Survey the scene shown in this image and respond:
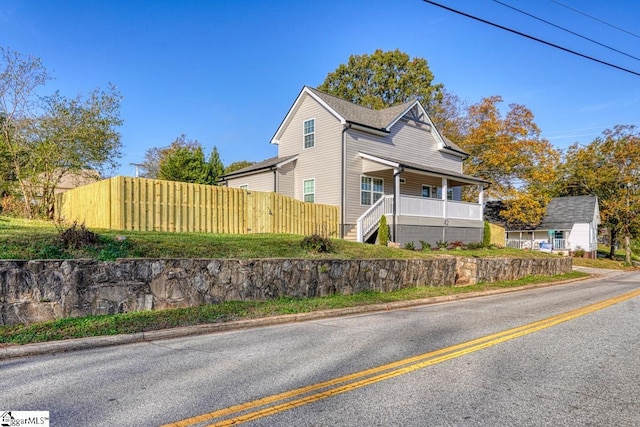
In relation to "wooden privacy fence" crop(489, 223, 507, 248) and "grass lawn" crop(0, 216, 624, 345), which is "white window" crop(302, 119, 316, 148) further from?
Result: "wooden privacy fence" crop(489, 223, 507, 248)

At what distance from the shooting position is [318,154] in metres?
22.4

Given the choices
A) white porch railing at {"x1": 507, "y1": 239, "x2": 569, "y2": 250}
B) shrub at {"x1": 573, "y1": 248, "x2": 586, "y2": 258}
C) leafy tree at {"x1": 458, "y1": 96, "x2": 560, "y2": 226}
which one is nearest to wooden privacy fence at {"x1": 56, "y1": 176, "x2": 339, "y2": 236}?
leafy tree at {"x1": 458, "y1": 96, "x2": 560, "y2": 226}

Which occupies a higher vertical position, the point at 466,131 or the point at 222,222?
the point at 466,131

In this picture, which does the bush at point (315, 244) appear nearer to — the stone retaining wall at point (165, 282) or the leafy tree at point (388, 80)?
the stone retaining wall at point (165, 282)

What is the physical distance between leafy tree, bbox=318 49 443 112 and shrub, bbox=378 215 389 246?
27.1 metres

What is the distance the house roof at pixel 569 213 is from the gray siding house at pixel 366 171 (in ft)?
70.1

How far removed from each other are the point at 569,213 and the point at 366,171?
2984cm

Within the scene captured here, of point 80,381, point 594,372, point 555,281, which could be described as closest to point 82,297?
point 80,381

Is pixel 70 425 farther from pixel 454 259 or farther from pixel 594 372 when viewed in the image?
pixel 454 259

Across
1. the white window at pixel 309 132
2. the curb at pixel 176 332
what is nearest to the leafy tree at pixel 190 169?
the white window at pixel 309 132

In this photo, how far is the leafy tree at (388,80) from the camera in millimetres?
44469

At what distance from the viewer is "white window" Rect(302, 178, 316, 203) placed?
74.2ft

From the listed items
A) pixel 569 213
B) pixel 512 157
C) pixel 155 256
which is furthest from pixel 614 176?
pixel 155 256

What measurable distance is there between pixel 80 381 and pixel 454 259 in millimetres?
12370
